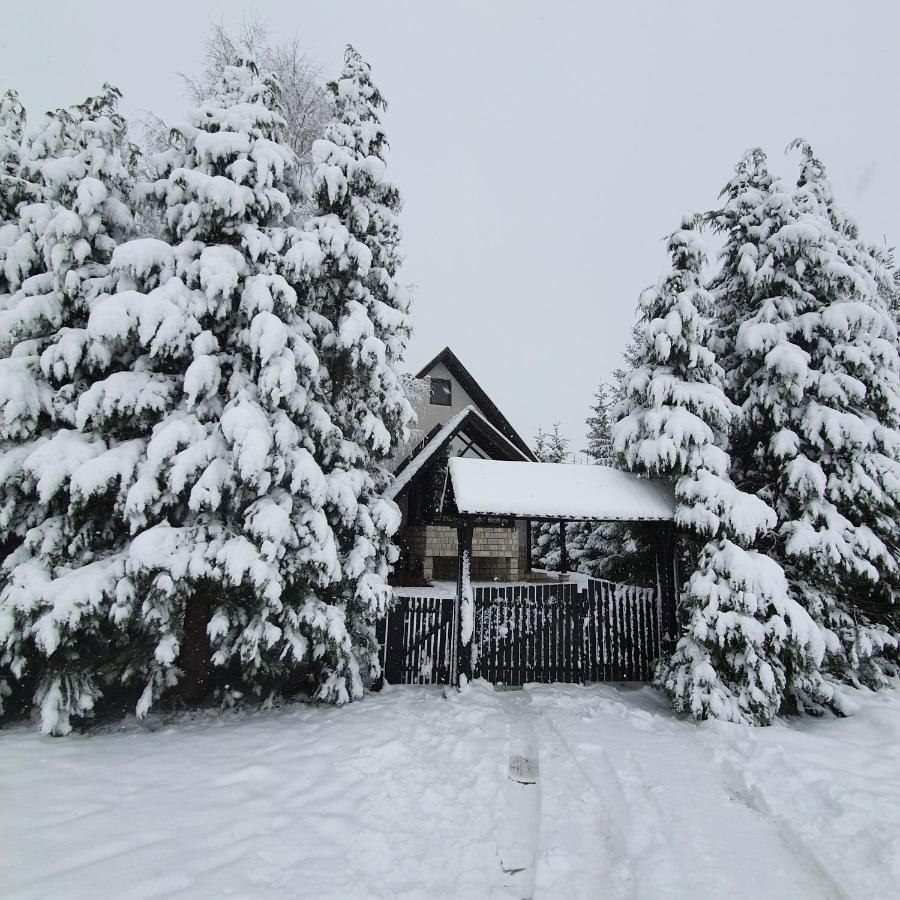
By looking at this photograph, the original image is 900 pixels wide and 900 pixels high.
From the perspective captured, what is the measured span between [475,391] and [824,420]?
16.4 m

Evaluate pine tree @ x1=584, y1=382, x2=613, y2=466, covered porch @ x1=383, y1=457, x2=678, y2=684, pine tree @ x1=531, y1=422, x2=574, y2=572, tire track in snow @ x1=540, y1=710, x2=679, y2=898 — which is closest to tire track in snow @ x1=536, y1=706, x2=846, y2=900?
tire track in snow @ x1=540, y1=710, x2=679, y2=898

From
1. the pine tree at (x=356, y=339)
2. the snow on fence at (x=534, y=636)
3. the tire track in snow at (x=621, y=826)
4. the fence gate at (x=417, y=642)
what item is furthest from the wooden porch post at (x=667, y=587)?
the pine tree at (x=356, y=339)

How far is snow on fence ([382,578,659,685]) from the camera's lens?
28.8 ft

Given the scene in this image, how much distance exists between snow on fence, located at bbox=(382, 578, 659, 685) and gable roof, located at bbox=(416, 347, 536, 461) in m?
13.3

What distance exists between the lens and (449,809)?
461 cm

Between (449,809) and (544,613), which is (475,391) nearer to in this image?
(544,613)

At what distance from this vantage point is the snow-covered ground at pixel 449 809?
11.5 feet

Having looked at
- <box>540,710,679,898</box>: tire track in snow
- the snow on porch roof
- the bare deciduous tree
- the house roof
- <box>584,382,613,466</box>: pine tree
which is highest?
the bare deciduous tree

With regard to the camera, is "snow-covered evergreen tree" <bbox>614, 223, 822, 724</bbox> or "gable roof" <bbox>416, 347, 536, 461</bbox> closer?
"snow-covered evergreen tree" <bbox>614, 223, 822, 724</bbox>

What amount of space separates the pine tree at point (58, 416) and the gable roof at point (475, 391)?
1614cm

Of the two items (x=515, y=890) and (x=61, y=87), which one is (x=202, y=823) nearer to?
(x=515, y=890)

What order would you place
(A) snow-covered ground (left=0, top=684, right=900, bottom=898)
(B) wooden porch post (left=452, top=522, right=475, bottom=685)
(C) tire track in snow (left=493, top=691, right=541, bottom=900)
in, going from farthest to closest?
(B) wooden porch post (left=452, top=522, right=475, bottom=685) → (C) tire track in snow (left=493, top=691, right=541, bottom=900) → (A) snow-covered ground (left=0, top=684, right=900, bottom=898)

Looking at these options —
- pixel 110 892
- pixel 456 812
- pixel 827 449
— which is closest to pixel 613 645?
pixel 827 449

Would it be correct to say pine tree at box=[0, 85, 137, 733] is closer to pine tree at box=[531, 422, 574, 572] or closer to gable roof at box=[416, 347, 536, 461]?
gable roof at box=[416, 347, 536, 461]
